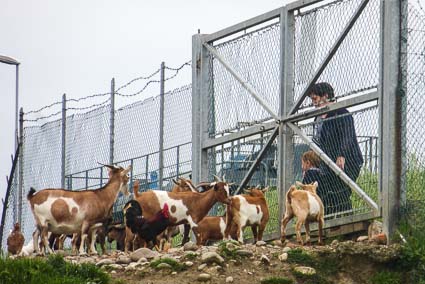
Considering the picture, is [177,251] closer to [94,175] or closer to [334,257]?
[334,257]

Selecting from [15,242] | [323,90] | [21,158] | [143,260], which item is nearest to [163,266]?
[143,260]

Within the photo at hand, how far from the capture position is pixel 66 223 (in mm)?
20500

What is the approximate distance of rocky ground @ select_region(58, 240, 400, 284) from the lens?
17.0 m

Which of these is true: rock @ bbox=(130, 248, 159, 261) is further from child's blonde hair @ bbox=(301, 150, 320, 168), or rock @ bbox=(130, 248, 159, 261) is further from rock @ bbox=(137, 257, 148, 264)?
child's blonde hair @ bbox=(301, 150, 320, 168)

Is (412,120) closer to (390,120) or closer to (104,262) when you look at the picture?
(390,120)

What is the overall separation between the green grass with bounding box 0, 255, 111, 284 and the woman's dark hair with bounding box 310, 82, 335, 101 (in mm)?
3870

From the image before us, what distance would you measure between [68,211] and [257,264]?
155 inches

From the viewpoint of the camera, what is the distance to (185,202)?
68.3 ft

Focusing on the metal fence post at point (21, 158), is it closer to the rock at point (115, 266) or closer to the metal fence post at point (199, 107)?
the metal fence post at point (199, 107)

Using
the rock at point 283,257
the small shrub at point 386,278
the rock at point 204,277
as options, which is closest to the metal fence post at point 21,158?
the rock at point 283,257

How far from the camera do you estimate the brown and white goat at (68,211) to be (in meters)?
20.4

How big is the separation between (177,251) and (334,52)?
10.1ft

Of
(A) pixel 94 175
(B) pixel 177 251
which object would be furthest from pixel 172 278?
(A) pixel 94 175

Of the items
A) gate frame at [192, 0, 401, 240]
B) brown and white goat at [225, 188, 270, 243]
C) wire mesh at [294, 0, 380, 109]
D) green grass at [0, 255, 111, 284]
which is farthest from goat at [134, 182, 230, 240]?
green grass at [0, 255, 111, 284]
